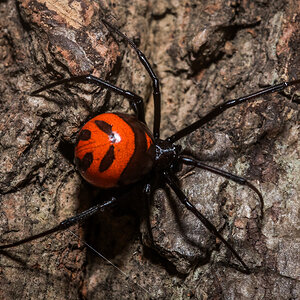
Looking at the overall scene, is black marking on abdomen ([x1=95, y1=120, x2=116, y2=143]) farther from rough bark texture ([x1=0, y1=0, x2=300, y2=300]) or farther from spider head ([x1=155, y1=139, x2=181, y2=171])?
spider head ([x1=155, y1=139, x2=181, y2=171])

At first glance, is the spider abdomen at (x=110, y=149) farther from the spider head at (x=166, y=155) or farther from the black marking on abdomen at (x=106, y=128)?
the spider head at (x=166, y=155)

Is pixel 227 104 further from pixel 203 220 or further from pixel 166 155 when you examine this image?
pixel 203 220

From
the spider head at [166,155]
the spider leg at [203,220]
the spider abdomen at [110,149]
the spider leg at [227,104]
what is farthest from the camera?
the spider head at [166,155]

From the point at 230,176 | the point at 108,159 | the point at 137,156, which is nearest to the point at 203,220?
the point at 230,176

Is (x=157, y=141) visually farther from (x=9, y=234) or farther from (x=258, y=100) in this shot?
(x=9, y=234)

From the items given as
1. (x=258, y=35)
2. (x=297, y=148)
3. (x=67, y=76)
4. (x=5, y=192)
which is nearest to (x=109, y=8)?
(x=67, y=76)

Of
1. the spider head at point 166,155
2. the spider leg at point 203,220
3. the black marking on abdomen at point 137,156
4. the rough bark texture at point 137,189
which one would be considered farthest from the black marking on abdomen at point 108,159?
the spider head at point 166,155

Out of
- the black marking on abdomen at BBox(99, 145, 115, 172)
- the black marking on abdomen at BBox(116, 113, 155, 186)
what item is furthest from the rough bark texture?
the black marking on abdomen at BBox(99, 145, 115, 172)
